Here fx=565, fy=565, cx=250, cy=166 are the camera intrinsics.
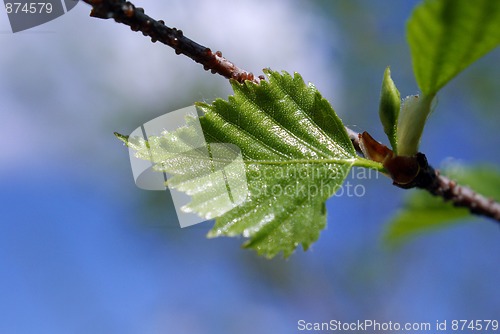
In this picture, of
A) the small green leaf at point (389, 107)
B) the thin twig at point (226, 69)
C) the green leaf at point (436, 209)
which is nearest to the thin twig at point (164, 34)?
the thin twig at point (226, 69)

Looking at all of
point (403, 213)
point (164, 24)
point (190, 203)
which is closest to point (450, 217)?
point (403, 213)

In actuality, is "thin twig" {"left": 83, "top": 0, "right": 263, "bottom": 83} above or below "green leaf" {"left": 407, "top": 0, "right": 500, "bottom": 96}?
above

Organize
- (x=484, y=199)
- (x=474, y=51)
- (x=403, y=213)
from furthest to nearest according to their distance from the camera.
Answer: (x=403, y=213), (x=484, y=199), (x=474, y=51)

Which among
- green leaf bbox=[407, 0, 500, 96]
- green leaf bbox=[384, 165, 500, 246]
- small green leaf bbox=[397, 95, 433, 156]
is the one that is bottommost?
green leaf bbox=[384, 165, 500, 246]

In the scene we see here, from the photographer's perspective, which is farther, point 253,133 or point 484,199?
point 253,133

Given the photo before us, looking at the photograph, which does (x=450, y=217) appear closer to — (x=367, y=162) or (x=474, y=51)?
(x=367, y=162)

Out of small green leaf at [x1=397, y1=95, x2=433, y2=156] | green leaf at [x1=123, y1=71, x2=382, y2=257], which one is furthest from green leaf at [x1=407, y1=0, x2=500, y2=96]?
green leaf at [x1=123, y1=71, x2=382, y2=257]

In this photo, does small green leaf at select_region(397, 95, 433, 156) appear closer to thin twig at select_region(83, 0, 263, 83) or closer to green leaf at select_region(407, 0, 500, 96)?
green leaf at select_region(407, 0, 500, 96)

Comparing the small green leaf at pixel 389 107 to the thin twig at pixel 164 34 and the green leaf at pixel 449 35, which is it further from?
the thin twig at pixel 164 34
